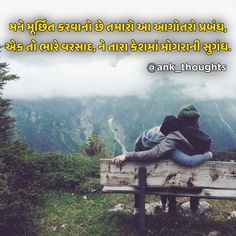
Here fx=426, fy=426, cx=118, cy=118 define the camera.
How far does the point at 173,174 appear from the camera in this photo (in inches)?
286

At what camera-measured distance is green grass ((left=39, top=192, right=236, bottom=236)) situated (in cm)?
761

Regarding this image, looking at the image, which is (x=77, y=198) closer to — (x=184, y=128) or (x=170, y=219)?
(x=170, y=219)

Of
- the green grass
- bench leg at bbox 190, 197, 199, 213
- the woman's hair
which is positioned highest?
the woman's hair

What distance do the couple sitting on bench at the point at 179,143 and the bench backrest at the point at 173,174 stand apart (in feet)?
0.40

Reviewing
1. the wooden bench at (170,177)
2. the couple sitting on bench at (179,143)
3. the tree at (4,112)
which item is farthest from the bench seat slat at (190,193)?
the tree at (4,112)

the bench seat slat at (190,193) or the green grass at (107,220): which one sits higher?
the bench seat slat at (190,193)

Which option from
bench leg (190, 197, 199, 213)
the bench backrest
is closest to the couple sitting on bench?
the bench backrest

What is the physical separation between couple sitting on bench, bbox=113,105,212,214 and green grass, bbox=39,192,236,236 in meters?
1.31

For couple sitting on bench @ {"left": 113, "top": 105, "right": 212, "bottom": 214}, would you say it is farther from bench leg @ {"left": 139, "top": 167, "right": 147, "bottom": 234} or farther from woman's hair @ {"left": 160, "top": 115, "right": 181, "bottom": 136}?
bench leg @ {"left": 139, "top": 167, "right": 147, "bottom": 234}

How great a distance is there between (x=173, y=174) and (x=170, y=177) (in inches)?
2.9

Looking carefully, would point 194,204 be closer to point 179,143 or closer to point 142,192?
point 142,192

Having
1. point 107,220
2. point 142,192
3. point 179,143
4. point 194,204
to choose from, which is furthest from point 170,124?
point 107,220

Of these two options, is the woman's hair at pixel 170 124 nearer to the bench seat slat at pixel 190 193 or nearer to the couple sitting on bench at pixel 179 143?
the couple sitting on bench at pixel 179 143

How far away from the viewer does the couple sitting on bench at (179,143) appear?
714cm
